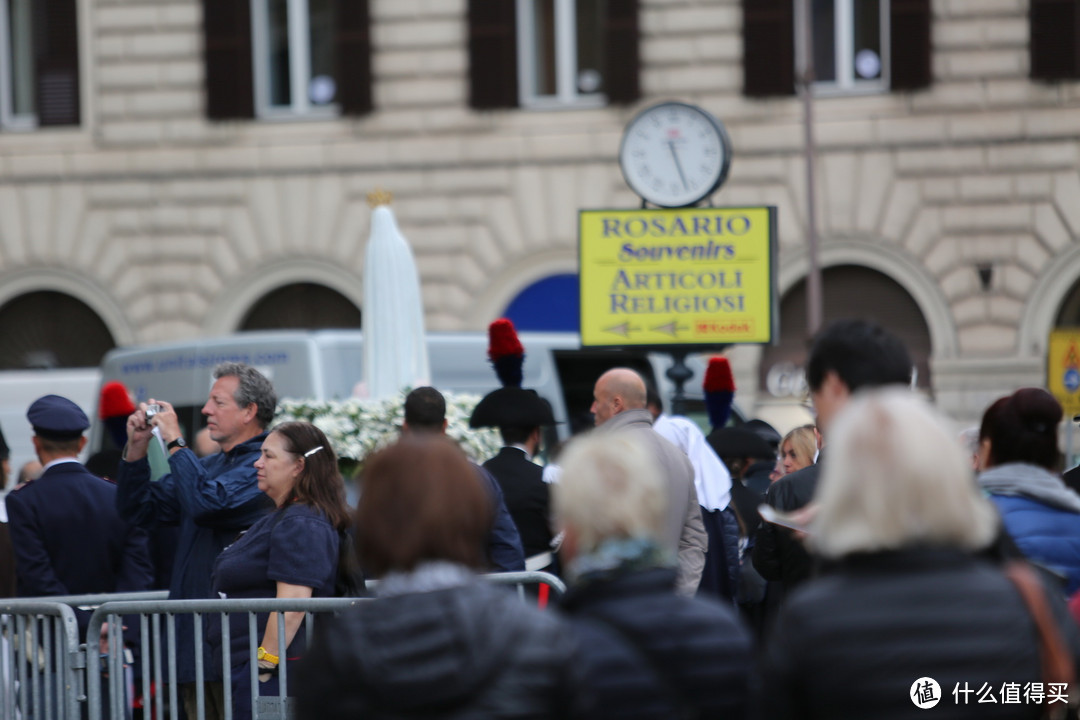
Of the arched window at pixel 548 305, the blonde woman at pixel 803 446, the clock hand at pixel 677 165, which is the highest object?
the clock hand at pixel 677 165

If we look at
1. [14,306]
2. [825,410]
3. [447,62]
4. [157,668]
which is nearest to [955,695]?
[825,410]

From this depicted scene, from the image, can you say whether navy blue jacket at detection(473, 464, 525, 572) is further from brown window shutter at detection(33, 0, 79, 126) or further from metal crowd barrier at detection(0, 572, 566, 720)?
brown window shutter at detection(33, 0, 79, 126)

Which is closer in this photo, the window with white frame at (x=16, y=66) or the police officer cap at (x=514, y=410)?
the police officer cap at (x=514, y=410)

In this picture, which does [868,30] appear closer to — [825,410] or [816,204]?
[816,204]

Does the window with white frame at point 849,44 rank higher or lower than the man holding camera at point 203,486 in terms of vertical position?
higher

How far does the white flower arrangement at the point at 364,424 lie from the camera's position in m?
8.50

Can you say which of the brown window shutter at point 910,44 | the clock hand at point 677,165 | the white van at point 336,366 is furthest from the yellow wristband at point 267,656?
the brown window shutter at point 910,44

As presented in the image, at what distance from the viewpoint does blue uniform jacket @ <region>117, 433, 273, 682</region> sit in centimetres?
559

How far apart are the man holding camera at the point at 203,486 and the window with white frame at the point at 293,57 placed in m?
14.3

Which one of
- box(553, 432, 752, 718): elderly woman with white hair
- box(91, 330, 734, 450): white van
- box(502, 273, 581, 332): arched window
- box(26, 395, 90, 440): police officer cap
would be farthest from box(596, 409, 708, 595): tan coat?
box(502, 273, 581, 332): arched window

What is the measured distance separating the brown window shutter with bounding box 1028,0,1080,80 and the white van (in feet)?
22.0

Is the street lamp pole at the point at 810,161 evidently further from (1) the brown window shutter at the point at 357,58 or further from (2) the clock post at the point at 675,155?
(2) the clock post at the point at 675,155

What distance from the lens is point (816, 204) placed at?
18.5 m

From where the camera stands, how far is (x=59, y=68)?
20109 mm
